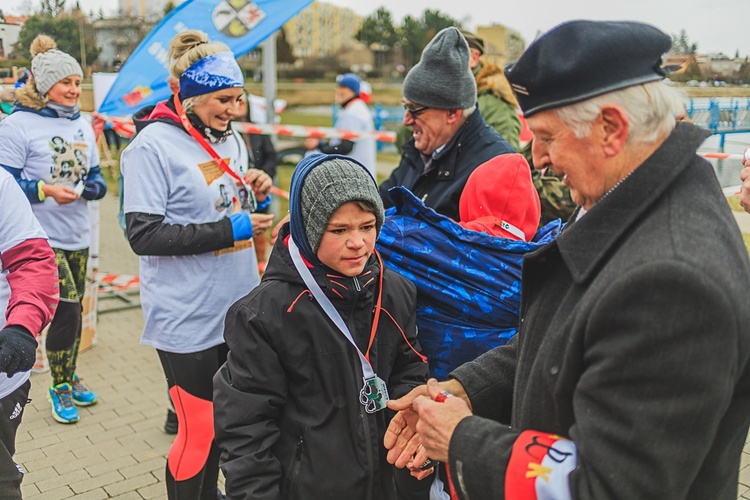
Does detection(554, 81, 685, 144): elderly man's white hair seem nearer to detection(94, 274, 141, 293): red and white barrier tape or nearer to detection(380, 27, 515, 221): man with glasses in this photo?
detection(380, 27, 515, 221): man with glasses

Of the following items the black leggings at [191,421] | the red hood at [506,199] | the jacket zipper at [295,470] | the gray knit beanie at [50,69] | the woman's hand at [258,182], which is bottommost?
the black leggings at [191,421]

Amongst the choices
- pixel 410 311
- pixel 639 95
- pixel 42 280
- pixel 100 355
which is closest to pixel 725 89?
pixel 410 311

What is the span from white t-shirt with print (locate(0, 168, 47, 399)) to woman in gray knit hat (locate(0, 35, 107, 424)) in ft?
6.62

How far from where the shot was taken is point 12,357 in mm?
2285

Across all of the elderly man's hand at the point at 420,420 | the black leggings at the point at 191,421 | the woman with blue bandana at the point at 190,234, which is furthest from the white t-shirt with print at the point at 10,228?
the elderly man's hand at the point at 420,420

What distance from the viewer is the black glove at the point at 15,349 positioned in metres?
2.28

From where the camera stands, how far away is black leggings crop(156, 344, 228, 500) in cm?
322

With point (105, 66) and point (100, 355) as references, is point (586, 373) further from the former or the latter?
point (105, 66)

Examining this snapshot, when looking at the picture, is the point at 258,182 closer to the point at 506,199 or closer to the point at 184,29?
the point at 506,199

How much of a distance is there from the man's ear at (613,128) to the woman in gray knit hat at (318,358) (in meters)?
1.05

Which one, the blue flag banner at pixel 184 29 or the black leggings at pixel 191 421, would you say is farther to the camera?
the blue flag banner at pixel 184 29

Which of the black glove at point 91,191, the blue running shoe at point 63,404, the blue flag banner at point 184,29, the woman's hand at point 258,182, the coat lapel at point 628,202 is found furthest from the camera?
the blue flag banner at point 184,29

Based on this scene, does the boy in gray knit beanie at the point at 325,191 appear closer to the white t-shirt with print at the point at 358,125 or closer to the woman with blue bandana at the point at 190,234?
the woman with blue bandana at the point at 190,234

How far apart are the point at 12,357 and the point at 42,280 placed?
1.20ft
